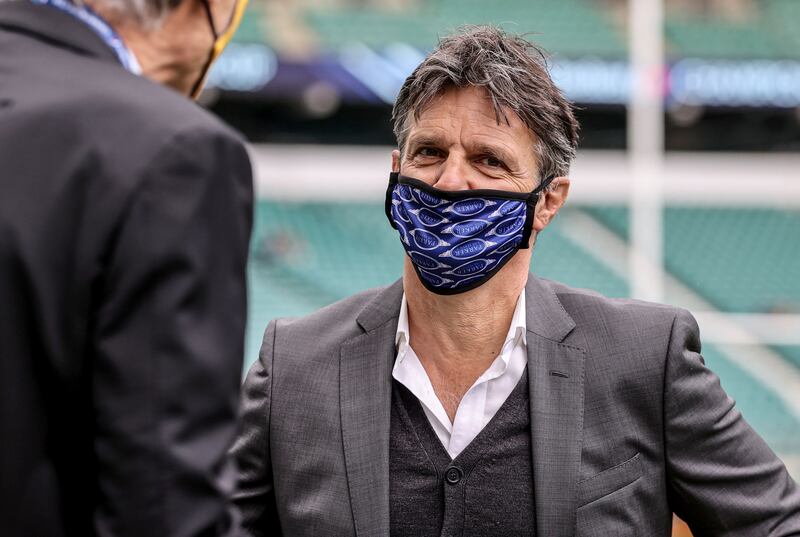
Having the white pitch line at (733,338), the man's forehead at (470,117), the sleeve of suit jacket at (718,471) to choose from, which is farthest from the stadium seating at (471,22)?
the sleeve of suit jacket at (718,471)

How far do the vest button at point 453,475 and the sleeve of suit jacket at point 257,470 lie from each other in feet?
1.18

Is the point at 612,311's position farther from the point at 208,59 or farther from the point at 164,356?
the point at 164,356

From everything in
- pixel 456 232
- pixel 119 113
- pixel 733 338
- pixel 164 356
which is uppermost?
pixel 119 113

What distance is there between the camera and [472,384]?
238 centimetres

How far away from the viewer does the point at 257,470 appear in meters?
2.33

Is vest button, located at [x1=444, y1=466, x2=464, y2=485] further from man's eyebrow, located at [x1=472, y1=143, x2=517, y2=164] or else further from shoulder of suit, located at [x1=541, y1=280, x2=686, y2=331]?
man's eyebrow, located at [x1=472, y1=143, x2=517, y2=164]

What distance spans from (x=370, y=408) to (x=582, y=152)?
1170cm

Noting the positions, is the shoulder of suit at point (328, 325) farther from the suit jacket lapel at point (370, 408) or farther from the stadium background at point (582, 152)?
the stadium background at point (582, 152)

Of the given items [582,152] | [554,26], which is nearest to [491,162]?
[582,152]

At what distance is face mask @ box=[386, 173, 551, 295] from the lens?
7.61 feet

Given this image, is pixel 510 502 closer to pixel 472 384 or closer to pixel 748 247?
pixel 472 384

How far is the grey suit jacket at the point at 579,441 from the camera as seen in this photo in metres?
2.23

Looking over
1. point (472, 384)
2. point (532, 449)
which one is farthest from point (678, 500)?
point (472, 384)

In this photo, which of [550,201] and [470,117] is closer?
[470,117]
